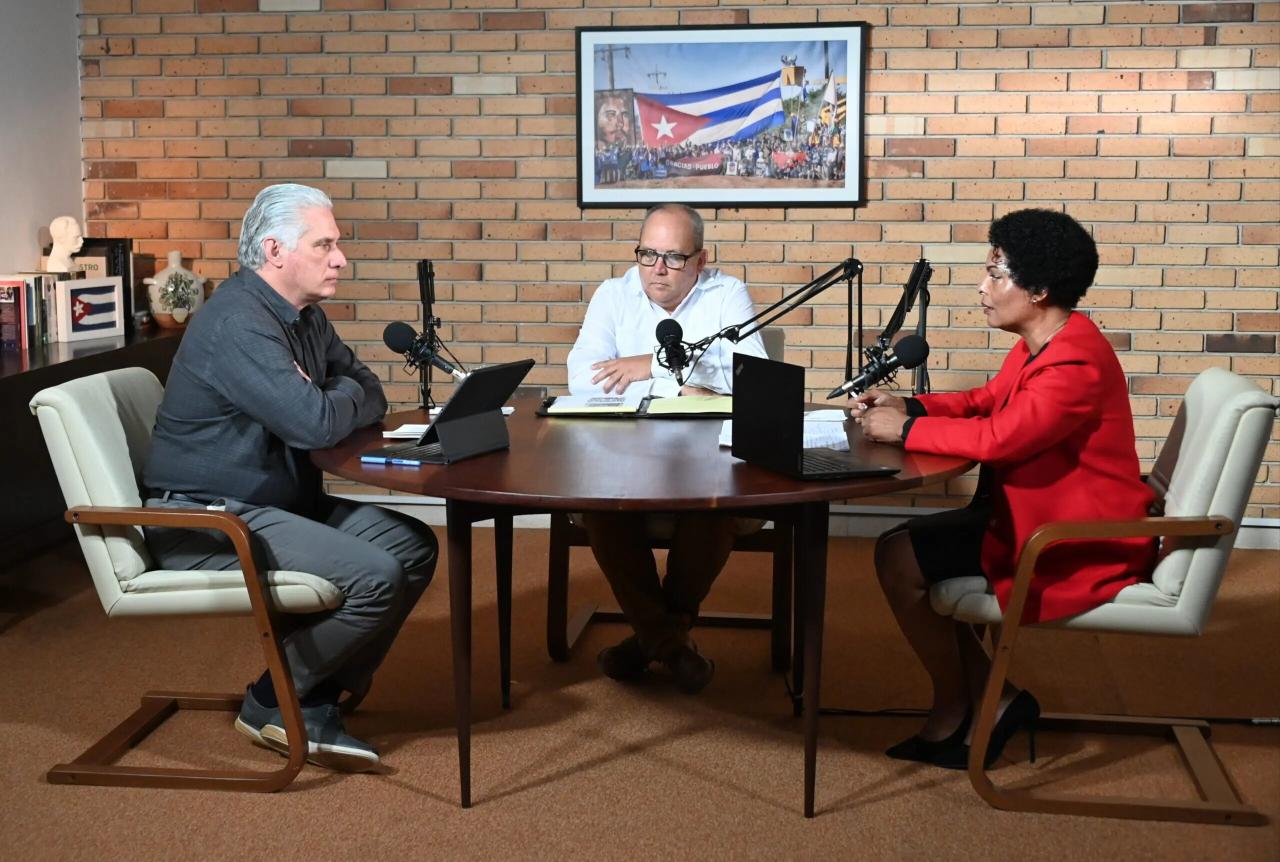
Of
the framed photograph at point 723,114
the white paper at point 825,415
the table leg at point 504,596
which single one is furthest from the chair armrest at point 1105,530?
the framed photograph at point 723,114

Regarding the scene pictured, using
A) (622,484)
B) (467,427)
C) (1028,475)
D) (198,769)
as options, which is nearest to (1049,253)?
(1028,475)

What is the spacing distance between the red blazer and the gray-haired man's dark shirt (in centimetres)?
132

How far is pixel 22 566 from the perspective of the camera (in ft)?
15.2

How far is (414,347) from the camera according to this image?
130 inches

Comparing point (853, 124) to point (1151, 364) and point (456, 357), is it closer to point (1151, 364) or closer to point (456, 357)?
point (1151, 364)

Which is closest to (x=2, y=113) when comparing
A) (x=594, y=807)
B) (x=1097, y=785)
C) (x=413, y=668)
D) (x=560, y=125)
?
(x=560, y=125)

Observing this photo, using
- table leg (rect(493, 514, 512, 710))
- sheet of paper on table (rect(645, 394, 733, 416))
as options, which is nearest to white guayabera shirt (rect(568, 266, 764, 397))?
sheet of paper on table (rect(645, 394, 733, 416))

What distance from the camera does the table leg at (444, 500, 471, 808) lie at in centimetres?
271

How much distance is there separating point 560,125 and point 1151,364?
231 cm

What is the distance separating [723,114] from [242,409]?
2513mm

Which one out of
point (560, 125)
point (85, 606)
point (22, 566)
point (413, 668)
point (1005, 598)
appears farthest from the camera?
point (560, 125)

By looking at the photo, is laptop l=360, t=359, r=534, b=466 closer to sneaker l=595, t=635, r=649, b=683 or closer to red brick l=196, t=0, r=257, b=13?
sneaker l=595, t=635, r=649, b=683

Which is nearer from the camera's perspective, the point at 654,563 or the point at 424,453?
the point at 424,453

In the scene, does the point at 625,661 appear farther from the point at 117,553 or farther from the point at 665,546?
the point at 117,553
